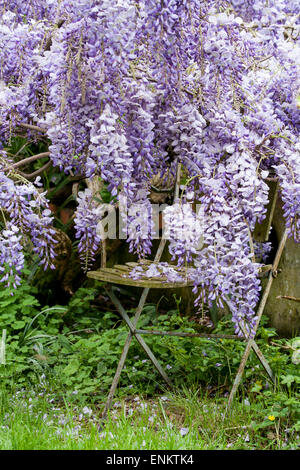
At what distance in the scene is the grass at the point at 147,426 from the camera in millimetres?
2469

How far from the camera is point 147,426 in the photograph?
2754mm

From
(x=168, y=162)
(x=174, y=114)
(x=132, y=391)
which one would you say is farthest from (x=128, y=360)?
(x=174, y=114)

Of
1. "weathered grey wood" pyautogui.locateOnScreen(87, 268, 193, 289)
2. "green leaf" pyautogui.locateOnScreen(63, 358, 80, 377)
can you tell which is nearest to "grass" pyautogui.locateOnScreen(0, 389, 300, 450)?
"green leaf" pyautogui.locateOnScreen(63, 358, 80, 377)

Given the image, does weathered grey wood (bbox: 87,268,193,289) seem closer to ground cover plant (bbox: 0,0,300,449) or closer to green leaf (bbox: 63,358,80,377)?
ground cover plant (bbox: 0,0,300,449)

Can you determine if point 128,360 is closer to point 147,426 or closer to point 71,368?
point 71,368

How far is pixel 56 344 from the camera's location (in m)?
3.82

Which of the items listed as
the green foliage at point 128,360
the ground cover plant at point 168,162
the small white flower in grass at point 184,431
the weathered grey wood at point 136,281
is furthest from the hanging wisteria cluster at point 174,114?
the small white flower in grass at point 184,431

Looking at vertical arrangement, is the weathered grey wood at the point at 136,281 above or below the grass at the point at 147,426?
above

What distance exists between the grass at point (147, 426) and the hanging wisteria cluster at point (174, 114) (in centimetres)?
43

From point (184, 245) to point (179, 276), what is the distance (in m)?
0.39

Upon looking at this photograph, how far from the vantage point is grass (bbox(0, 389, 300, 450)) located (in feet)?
8.10

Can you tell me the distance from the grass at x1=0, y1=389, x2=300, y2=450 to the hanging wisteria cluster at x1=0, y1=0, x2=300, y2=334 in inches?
17.0

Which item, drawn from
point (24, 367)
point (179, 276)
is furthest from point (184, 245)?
point (24, 367)

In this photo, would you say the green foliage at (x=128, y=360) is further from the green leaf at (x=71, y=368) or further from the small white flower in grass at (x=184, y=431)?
the small white flower in grass at (x=184, y=431)
